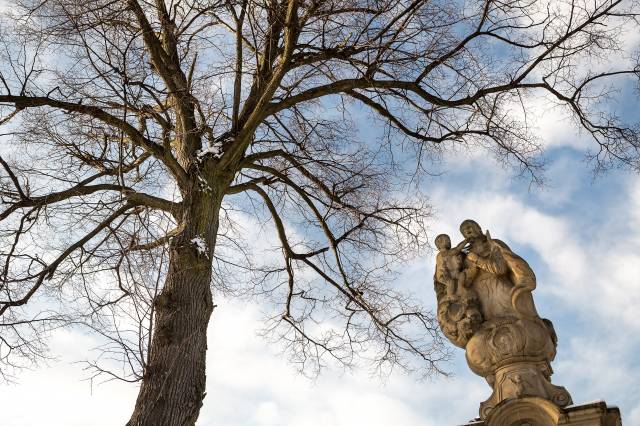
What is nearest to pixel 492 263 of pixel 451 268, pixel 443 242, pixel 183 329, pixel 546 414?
pixel 451 268

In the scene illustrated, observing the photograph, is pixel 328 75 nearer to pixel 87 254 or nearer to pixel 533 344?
pixel 87 254

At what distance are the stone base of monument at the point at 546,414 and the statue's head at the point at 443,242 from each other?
183 centimetres

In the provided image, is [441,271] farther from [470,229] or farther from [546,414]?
[546,414]

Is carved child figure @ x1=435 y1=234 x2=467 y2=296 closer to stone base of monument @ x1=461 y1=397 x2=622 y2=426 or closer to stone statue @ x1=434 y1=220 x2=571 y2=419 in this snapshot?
stone statue @ x1=434 y1=220 x2=571 y2=419

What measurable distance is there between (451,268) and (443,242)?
360 mm

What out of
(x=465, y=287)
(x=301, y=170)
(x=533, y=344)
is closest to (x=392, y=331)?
(x=301, y=170)

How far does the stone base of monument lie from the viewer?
5.94 m

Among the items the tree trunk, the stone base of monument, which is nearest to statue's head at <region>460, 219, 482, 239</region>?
the stone base of monument

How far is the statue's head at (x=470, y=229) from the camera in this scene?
25.0 feet

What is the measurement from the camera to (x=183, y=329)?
694 cm

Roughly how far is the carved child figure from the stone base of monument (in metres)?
1.33

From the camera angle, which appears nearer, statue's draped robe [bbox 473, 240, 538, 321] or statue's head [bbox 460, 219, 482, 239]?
statue's draped robe [bbox 473, 240, 538, 321]

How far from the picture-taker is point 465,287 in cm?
734

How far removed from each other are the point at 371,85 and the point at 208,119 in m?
1.78
